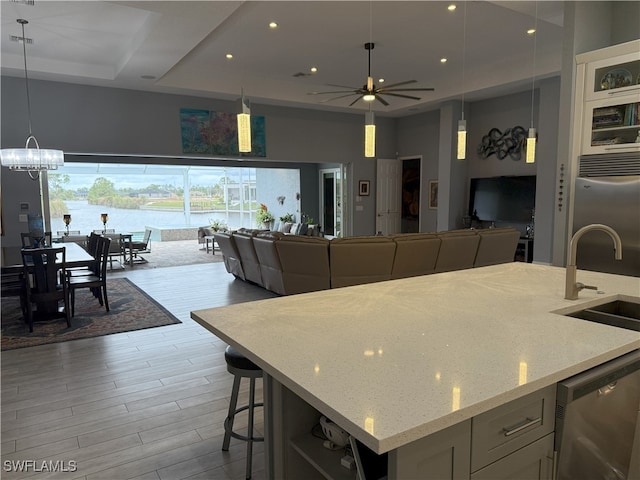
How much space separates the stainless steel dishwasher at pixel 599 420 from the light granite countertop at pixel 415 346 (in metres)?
0.06

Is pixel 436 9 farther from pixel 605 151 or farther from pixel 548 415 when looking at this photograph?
pixel 548 415

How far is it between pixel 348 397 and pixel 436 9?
16.4ft

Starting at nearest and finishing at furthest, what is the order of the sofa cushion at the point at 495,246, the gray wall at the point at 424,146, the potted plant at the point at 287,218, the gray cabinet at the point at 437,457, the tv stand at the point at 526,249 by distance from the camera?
the gray cabinet at the point at 437,457 → the sofa cushion at the point at 495,246 → the tv stand at the point at 526,249 → the gray wall at the point at 424,146 → the potted plant at the point at 287,218

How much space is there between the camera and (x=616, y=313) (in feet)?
7.45

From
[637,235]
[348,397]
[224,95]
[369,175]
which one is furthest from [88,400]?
[369,175]

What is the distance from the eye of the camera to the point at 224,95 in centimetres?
784

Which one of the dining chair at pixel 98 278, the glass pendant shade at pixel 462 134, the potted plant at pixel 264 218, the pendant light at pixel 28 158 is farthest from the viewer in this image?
the potted plant at pixel 264 218

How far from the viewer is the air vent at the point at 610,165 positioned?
3797 millimetres

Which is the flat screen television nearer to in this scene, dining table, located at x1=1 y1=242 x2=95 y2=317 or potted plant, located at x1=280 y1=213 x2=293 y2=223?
potted plant, located at x1=280 y1=213 x2=293 y2=223

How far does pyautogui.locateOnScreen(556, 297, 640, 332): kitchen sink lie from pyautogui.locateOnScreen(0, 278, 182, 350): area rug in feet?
13.7

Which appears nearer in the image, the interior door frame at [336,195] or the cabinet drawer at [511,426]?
the cabinet drawer at [511,426]

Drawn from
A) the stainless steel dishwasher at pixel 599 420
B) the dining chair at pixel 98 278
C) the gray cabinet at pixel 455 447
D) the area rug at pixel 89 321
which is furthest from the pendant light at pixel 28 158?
the stainless steel dishwasher at pixel 599 420

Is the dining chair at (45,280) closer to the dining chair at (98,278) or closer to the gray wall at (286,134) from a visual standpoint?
the dining chair at (98,278)

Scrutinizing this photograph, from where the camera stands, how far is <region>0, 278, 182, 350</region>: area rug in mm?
4332
